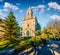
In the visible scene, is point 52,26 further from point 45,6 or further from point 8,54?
point 8,54

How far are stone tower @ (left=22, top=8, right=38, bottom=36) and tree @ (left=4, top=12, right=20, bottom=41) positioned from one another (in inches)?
110

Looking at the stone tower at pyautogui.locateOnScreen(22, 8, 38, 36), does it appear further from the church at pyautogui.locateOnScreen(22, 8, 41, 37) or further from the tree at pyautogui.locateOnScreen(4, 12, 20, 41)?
the tree at pyautogui.locateOnScreen(4, 12, 20, 41)

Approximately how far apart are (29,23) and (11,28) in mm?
3719

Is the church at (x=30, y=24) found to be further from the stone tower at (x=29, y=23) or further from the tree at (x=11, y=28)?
the tree at (x=11, y=28)

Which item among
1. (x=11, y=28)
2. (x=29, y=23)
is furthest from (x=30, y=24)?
(x=11, y=28)

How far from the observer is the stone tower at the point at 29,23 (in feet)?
45.8

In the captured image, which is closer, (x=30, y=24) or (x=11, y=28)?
(x=11, y=28)

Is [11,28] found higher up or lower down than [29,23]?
lower down

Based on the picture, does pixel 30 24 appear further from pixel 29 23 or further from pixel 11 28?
pixel 11 28

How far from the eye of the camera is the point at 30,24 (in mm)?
14477

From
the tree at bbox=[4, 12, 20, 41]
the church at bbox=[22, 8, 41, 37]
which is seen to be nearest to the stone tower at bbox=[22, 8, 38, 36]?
the church at bbox=[22, 8, 41, 37]

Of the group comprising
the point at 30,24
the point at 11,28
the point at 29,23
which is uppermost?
the point at 29,23

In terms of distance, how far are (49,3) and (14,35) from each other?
13.4 ft

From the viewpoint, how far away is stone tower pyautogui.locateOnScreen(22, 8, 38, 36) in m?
14.0
